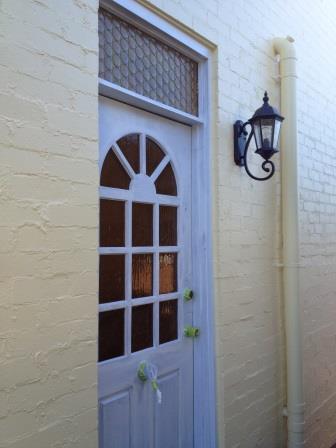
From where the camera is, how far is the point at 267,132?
2770mm

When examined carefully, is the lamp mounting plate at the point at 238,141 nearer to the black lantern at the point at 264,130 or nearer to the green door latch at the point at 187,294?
the black lantern at the point at 264,130

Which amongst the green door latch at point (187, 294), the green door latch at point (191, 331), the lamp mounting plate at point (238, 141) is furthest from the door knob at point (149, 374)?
the lamp mounting plate at point (238, 141)

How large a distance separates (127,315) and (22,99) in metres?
1.25

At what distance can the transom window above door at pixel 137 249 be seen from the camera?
226 centimetres

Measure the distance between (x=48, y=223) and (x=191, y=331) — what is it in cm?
133

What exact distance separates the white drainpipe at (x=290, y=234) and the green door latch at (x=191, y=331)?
95 cm

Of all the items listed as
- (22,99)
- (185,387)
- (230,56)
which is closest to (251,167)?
(230,56)

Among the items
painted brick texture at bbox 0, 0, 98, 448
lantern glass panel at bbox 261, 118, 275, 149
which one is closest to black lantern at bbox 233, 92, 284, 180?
lantern glass panel at bbox 261, 118, 275, 149

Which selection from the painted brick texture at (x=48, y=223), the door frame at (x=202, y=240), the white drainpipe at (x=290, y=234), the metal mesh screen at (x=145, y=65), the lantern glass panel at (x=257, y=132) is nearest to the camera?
the painted brick texture at (x=48, y=223)

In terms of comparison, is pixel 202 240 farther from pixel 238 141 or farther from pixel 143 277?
pixel 238 141

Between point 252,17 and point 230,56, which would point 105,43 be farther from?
point 252,17

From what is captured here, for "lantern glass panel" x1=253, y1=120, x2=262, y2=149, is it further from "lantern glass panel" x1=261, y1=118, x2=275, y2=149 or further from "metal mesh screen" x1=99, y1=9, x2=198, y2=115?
"metal mesh screen" x1=99, y1=9, x2=198, y2=115

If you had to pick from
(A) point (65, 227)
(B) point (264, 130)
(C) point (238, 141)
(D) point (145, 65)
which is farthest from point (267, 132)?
(A) point (65, 227)

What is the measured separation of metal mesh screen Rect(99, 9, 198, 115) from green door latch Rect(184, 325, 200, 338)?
1.41m
